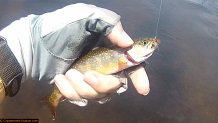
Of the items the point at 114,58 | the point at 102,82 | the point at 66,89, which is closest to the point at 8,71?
the point at 66,89

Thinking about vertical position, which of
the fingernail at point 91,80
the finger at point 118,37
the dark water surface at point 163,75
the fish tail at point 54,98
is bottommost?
the dark water surface at point 163,75

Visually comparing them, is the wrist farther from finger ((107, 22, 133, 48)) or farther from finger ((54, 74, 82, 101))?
finger ((107, 22, 133, 48))

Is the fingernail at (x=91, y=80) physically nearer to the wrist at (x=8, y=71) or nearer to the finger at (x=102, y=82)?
the finger at (x=102, y=82)

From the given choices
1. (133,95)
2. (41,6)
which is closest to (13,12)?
(41,6)

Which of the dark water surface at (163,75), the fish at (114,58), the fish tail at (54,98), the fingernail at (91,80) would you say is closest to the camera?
the fingernail at (91,80)

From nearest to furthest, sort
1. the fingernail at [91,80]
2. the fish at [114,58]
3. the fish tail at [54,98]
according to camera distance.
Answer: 1. the fingernail at [91,80]
2. the fish at [114,58]
3. the fish tail at [54,98]

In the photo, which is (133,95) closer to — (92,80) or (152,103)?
(152,103)

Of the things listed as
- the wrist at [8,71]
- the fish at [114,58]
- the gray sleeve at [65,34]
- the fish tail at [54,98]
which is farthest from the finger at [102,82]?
the wrist at [8,71]
